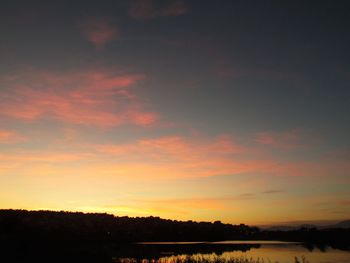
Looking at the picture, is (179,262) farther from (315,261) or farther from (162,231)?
(162,231)

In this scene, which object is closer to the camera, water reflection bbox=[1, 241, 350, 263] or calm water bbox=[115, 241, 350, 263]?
water reflection bbox=[1, 241, 350, 263]

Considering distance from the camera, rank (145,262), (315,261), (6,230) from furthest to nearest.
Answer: (6,230) < (315,261) < (145,262)

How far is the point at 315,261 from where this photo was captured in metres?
54.6

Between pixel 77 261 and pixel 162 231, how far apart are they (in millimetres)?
164312

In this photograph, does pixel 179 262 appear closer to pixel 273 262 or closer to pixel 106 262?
pixel 106 262

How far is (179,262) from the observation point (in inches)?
1641

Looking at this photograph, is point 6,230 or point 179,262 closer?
point 179,262

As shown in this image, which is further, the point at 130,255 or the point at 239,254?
the point at 239,254

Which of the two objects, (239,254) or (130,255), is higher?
(130,255)

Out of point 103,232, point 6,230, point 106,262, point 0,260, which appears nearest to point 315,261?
point 106,262

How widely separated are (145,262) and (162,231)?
6353 inches

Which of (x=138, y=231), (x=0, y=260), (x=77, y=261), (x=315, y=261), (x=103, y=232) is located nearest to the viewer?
(x=0, y=260)

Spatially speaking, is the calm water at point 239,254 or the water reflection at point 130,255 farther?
the calm water at point 239,254

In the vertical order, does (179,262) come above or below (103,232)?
below
